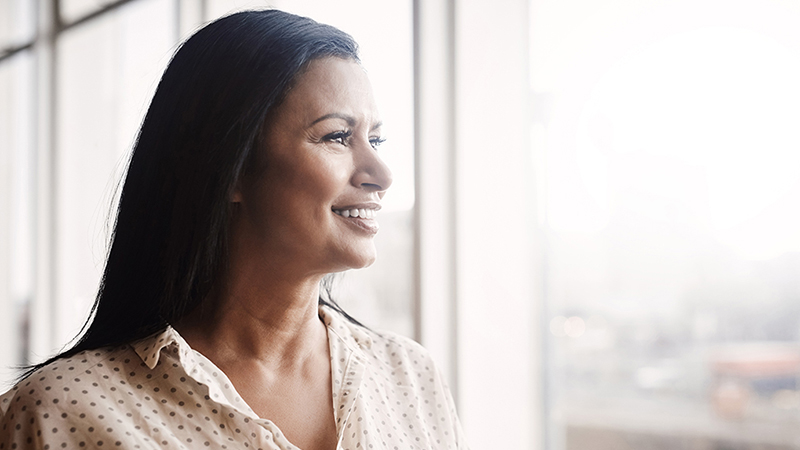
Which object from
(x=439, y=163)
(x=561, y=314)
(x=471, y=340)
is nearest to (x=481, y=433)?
(x=471, y=340)

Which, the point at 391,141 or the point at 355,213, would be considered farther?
the point at 391,141

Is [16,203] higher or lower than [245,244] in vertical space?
higher

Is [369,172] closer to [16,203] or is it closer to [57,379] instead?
[57,379]

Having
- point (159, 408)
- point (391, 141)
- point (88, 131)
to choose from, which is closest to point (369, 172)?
point (159, 408)

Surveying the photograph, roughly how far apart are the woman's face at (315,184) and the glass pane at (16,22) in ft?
10.9

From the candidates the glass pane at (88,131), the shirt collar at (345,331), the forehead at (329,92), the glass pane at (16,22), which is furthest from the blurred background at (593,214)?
the glass pane at (16,22)

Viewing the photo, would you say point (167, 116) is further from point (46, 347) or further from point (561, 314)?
point (46, 347)

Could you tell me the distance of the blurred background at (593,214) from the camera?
4.69ft

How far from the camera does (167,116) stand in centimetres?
118

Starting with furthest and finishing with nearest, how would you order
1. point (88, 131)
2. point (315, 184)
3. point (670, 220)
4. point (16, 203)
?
point (16, 203)
point (88, 131)
point (670, 220)
point (315, 184)

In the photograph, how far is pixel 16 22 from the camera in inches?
155

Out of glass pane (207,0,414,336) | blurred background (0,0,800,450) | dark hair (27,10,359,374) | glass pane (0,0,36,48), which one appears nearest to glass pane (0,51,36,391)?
glass pane (0,0,36,48)

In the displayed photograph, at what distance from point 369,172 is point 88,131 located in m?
2.80

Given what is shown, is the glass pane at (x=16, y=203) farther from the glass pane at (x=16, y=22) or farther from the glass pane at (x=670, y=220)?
the glass pane at (x=670, y=220)
